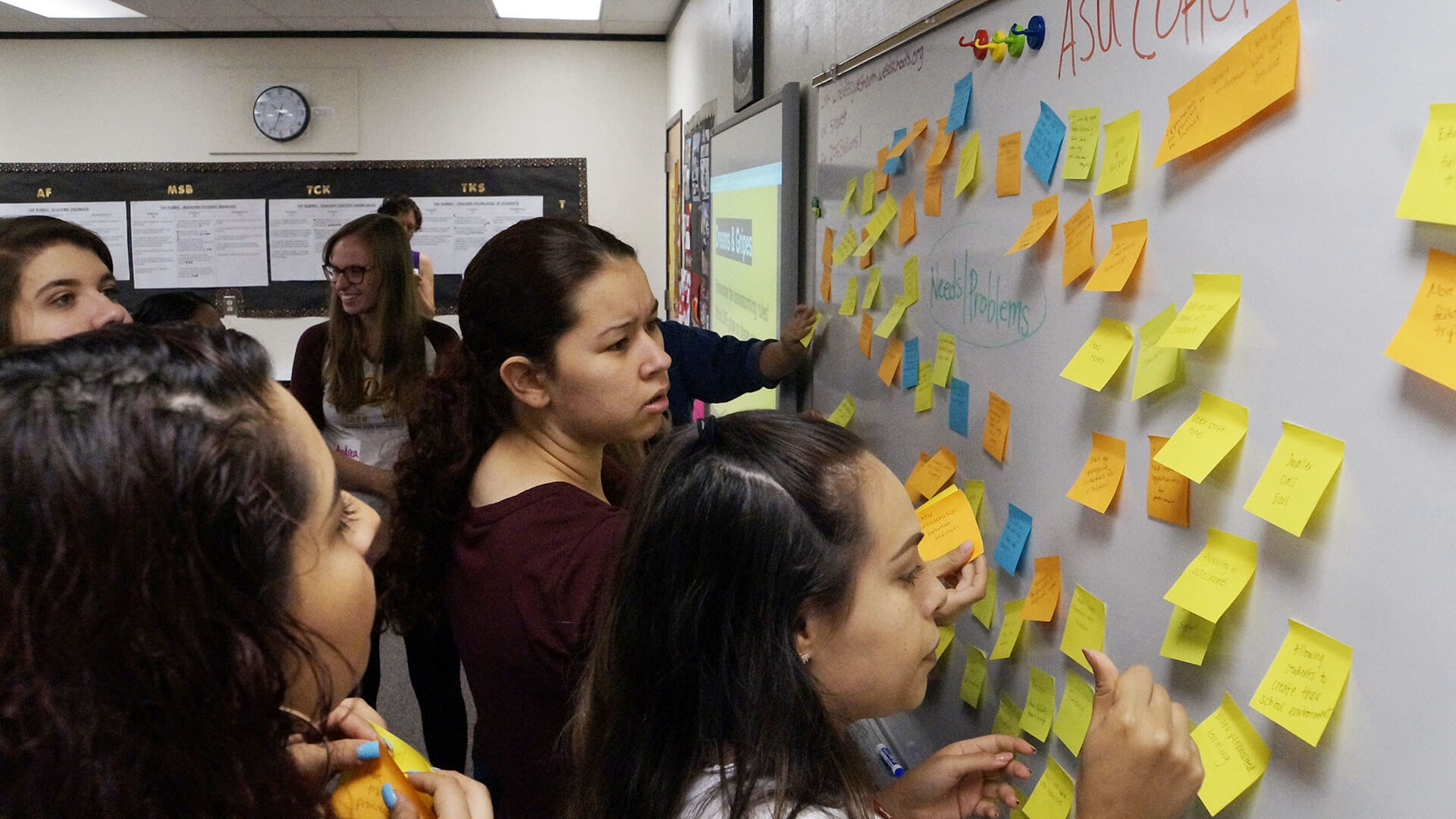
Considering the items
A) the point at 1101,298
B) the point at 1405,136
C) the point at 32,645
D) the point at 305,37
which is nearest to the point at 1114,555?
the point at 1101,298

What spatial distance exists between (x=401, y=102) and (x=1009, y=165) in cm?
459

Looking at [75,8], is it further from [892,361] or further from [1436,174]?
[1436,174]

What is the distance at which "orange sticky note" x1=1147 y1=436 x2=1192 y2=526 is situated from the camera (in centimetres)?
84

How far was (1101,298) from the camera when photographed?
95cm

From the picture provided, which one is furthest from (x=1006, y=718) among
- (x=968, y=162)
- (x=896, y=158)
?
(x=896, y=158)

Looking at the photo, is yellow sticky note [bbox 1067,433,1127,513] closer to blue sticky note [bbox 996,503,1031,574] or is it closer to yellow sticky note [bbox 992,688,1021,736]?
blue sticky note [bbox 996,503,1031,574]

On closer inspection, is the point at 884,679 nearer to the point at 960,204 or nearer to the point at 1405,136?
the point at 1405,136

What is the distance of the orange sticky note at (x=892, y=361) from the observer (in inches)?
61.0

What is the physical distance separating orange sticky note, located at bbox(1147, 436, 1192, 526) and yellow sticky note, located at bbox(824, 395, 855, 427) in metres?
0.94

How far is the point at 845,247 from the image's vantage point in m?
1.81

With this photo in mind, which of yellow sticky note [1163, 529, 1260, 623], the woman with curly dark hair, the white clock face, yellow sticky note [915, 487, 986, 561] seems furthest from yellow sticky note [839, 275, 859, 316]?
the white clock face

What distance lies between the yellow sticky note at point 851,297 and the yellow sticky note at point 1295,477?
107 centimetres

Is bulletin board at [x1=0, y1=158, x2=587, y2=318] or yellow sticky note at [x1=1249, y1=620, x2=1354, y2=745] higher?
bulletin board at [x1=0, y1=158, x2=587, y2=318]

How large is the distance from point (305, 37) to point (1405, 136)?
5.31 metres
